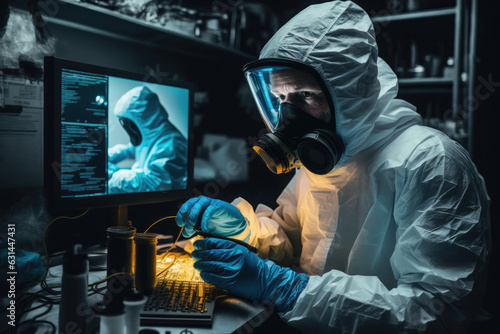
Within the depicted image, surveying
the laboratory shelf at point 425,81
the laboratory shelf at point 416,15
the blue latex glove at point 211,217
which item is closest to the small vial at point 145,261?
the blue latex glove at point 211,217

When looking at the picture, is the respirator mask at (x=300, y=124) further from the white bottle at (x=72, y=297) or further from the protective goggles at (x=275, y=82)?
the white bottle at (x=72, y=297)

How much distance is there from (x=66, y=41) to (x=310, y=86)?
92 cm

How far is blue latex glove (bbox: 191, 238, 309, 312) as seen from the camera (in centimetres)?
98

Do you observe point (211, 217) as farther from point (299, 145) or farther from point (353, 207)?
point (353, 207)

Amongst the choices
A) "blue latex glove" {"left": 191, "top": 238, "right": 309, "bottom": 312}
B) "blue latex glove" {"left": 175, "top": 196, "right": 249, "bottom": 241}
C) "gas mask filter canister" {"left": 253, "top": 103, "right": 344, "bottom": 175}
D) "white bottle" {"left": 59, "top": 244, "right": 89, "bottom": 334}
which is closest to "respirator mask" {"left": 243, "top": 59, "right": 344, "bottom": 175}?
"gas mask filter canister" {"left": 253, "top": 103, "right": 344, "bottom": 175}

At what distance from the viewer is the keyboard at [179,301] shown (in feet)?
2.74

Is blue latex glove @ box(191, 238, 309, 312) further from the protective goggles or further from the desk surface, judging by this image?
the protective goggles

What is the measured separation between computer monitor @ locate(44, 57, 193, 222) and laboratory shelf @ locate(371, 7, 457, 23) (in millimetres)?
1809

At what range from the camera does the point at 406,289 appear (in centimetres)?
96

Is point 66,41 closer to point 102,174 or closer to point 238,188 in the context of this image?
point 102,174

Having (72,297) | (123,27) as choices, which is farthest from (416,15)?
(72,297)

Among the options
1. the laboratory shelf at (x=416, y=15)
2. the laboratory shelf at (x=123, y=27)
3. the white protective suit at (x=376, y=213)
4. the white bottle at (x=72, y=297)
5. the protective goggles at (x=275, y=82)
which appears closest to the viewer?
the white bottle at (x=72, y=297)

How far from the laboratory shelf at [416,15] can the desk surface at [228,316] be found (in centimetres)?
232

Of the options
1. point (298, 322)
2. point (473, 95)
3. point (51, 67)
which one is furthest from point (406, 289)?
point (473, 95)
